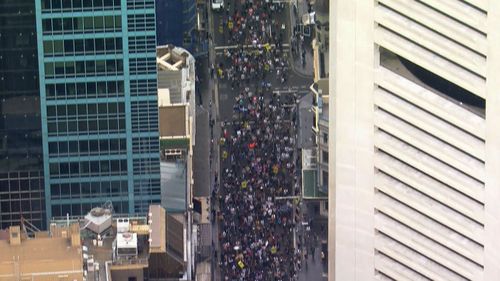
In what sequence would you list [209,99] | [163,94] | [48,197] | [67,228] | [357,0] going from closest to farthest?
[357,0] < [67,228] < [48,197] < [163,94] < [209,99]

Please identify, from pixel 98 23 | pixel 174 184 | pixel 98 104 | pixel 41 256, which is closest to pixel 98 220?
pixel 98 104

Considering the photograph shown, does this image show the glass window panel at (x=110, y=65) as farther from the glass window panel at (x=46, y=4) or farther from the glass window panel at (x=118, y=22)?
the glass window panel at (x=46, y=4)

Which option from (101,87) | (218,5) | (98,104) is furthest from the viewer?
(218,5)

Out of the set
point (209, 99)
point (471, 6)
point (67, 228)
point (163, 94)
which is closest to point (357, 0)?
point (471, 6)

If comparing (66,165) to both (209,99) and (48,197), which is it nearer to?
(48,197)

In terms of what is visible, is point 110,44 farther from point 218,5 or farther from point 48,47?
point 218,5

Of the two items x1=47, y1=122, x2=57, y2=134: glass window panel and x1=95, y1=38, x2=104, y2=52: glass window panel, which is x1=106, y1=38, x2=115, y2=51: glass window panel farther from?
x1=47, y1=122, x2=57, y2=134: glass window panel
